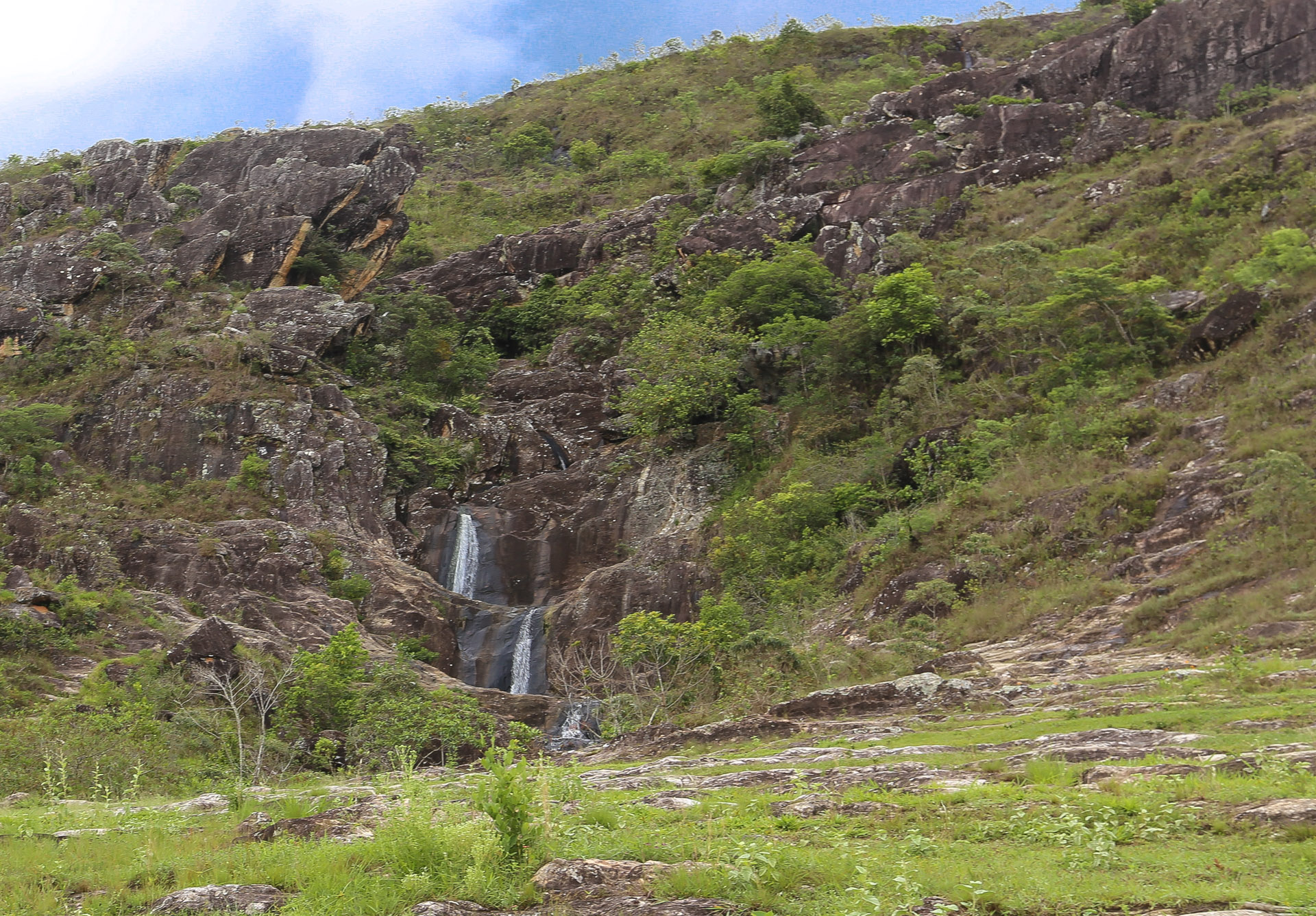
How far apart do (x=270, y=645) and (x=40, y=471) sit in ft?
62.6

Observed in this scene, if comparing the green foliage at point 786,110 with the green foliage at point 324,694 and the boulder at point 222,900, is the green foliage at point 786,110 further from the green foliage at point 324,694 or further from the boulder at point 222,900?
the boulder at point 222,900

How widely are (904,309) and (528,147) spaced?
63533mm

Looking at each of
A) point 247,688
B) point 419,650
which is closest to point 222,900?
point 247,688

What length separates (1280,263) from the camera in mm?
29781

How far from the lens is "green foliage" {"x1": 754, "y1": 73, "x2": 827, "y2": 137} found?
213 feet

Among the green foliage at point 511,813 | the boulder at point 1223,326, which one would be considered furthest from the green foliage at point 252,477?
the green foliage at point 511,813

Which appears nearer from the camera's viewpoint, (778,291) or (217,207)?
(778,291)

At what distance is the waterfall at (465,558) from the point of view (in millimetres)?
44844

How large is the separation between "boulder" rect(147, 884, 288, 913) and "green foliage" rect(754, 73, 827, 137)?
208 ft

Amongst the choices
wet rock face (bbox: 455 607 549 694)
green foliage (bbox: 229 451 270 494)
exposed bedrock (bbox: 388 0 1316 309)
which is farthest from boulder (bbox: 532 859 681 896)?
exposed bedrock (bbox: 388 0 1316 309)

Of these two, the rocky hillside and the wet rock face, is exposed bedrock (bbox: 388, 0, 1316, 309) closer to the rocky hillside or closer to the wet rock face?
the rocky hillside

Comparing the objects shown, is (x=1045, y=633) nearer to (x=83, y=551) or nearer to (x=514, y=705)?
(x=514, y=705)

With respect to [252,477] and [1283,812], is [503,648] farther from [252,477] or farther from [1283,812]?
[1283,812]

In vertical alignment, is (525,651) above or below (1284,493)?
below
